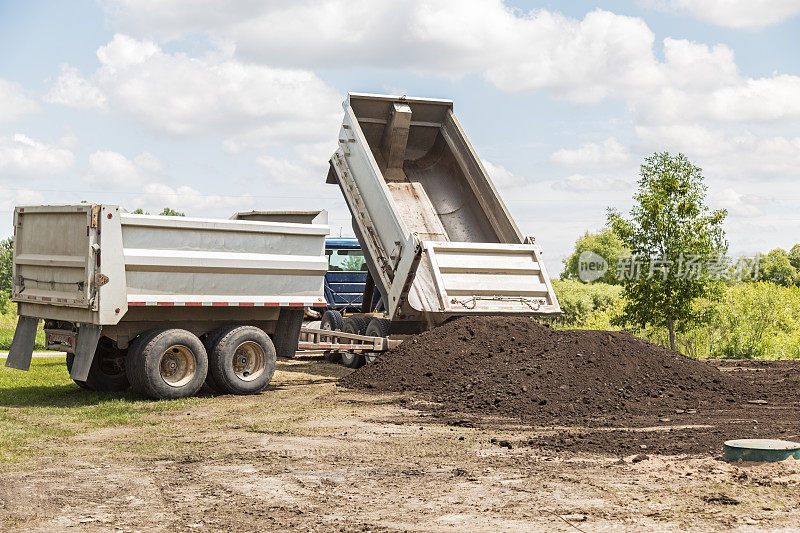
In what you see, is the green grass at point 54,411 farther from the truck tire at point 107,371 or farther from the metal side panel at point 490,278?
the metal side panel at point 490,278

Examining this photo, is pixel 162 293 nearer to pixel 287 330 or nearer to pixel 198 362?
pixel 198 362

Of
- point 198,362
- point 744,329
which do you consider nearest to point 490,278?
point 198,362

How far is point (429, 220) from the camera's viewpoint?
16016mm

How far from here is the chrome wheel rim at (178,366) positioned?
11.3 metres

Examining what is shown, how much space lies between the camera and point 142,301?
1094cm

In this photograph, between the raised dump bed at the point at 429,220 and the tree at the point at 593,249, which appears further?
the tree at the point at 593,249

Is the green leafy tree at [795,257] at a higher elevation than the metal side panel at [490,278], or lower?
higher

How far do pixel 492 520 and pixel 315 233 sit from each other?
7.42 meters

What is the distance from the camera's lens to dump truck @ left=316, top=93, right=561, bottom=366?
1327cm

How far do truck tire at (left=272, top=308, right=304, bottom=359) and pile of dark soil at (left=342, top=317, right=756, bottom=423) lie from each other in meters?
0.95

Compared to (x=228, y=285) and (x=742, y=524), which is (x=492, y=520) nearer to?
(x=742, y=524)

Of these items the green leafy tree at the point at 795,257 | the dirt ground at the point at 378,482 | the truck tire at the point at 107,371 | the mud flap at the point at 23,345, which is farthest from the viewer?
the green leafy tree at the point at 795,257

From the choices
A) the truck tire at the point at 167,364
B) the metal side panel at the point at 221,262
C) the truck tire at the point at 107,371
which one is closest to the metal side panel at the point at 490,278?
the metal side panel at the point at 221,262

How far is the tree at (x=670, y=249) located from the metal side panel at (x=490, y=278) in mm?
4503
